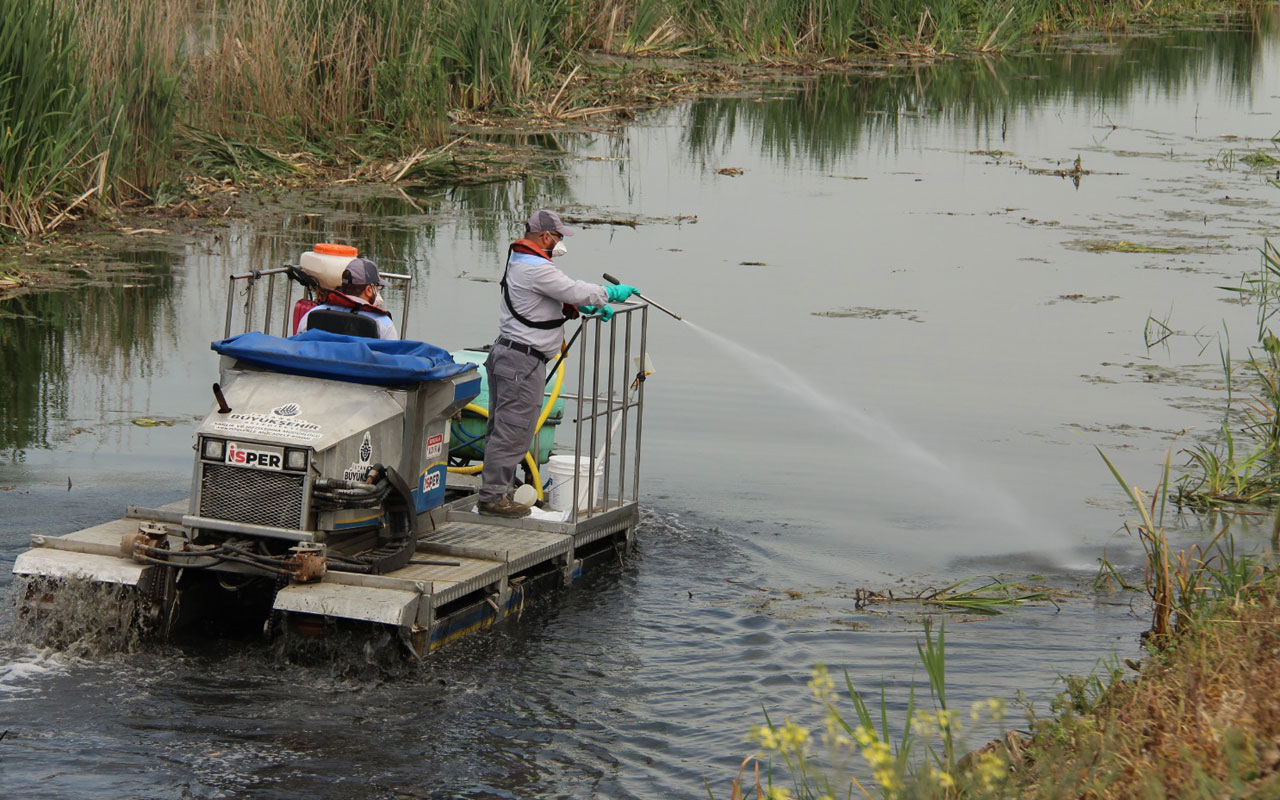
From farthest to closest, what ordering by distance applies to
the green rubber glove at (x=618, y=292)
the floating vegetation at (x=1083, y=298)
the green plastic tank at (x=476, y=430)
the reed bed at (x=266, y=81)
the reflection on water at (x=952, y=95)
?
the reflection on water at (x=952, y=95) → the floating vegetation at (x=1083, y=298) → the reed bed at (x=266, y=81) → the green plastic tank at (x=476, y=430) → the green rubber glove at (x=618, y=292)

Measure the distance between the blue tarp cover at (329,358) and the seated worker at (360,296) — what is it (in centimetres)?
68

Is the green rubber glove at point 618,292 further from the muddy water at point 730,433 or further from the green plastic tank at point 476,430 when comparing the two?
the muddy water at point 730,433

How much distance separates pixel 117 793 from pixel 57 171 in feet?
35.8

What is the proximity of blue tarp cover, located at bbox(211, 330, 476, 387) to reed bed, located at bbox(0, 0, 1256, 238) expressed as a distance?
26.5 ft

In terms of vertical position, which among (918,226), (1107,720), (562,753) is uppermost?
(918,226)

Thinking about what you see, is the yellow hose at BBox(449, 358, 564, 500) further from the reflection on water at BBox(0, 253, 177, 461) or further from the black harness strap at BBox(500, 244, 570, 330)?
the reflection on water at BBox(0, 253, 177, 461)

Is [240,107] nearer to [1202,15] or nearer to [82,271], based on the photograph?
[82,271]

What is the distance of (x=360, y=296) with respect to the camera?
356 inches

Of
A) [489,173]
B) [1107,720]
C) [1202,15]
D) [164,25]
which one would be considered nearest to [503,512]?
[1107,720]

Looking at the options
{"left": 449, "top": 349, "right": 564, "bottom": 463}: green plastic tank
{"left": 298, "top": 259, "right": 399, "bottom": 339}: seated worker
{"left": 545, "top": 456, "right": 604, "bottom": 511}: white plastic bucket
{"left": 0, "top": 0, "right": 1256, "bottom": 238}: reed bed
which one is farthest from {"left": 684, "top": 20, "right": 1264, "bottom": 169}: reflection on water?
{"left": 298, "top": 259, "right": 399, "bottom": 339}: seated worker

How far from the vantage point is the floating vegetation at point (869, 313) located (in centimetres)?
1625

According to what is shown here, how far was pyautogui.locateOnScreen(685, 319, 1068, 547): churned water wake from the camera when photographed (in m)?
11.4

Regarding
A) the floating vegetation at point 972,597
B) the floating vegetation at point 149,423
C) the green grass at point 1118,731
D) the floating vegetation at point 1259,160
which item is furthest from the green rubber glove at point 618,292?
the floating vegetation at point 1259,160

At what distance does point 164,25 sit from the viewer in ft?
61.0
